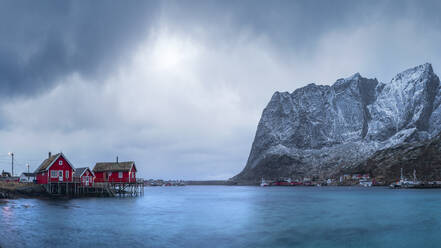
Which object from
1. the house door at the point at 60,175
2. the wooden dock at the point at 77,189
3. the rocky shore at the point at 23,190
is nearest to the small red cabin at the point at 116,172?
the wooden dock at the point at 77,189

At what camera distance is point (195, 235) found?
1569 inches

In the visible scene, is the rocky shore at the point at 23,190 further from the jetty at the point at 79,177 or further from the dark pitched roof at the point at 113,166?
the dark pitched roof at the point at 113,166

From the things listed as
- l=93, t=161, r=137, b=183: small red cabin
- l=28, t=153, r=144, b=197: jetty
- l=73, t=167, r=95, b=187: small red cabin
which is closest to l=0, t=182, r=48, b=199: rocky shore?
l=28, t=153, r=144, b=197: jetty

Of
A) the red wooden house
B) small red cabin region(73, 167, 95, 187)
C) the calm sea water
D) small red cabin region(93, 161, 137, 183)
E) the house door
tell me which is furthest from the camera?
small red cabin region(93, 161, 137, 183)

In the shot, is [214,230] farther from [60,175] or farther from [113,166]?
[113,166]

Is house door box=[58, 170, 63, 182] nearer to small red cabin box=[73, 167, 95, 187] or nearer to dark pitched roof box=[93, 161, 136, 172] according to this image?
small red cabin box=[73, 167, 95, 187]

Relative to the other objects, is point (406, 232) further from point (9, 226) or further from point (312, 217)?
point (9, 226)

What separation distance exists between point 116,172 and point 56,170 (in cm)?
1824

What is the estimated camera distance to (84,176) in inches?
3688

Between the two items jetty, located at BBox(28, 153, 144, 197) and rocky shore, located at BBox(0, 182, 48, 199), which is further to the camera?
jetty, located at BBox(28, 153, 144, 197)

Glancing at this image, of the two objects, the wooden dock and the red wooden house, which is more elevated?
the red wooden house

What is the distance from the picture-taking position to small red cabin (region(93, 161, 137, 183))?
3878 inches

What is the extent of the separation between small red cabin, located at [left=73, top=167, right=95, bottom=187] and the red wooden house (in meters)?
3.74

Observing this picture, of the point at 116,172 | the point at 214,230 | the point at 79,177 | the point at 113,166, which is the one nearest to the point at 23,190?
the point at 79,177
